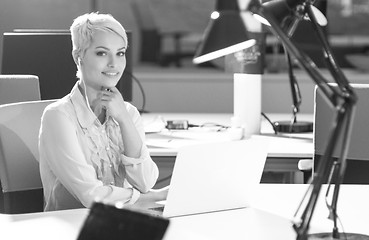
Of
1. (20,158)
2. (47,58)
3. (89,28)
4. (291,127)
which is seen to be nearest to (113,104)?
(89,28)

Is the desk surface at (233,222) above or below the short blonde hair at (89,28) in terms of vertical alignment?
below

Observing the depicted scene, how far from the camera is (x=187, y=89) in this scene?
5.83 m

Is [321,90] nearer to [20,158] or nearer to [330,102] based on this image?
[330,102]

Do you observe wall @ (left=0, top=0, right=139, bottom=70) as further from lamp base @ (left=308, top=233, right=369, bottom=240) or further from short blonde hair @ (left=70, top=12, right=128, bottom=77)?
lamp base @ (left=308, top=233, right=369, bottom=240)

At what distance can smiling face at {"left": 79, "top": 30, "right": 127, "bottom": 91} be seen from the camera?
2.65 metres

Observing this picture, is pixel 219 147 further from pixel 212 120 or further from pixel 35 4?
pixel 35 4

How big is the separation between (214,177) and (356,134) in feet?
3.72

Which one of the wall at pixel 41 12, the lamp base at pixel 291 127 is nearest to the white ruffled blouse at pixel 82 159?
the lamp base at pixel 291 127

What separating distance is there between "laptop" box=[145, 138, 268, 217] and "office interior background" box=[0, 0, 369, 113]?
3172 mm

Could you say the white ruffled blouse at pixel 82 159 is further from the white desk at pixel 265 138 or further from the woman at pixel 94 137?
the white desk at pixel 265 138

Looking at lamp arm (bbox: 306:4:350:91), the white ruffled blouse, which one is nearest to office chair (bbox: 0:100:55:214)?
the white ruffled blouse

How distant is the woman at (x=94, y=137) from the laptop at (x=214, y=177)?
26 cm

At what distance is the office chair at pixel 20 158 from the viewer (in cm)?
284

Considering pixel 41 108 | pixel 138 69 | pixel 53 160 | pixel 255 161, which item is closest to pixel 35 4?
pixel 138 69
